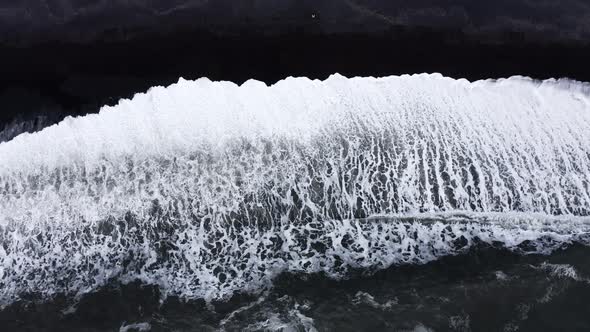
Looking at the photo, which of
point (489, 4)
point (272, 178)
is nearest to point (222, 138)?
point (272, 178)

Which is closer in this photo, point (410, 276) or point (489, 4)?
point (410, 276)

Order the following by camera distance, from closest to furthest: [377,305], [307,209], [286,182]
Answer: [377,305]
[307,209]
[286,182]

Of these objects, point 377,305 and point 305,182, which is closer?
point 377,305

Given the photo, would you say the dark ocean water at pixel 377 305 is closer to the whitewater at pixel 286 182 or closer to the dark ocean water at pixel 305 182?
the dark ocean water at pixel 305 182

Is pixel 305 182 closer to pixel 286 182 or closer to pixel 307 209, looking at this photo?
pixel 286 182

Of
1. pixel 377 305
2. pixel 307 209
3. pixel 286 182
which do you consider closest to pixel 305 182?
pixel 286 182

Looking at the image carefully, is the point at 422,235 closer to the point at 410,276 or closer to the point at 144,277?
the point at 410,276
